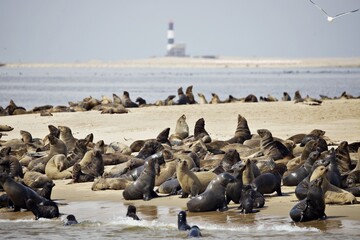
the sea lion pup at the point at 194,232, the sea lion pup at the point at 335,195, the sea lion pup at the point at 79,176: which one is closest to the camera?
the sea lion pup at the point at 194,232

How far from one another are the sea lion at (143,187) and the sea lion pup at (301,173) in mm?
1723

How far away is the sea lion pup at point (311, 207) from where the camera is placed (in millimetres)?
9617

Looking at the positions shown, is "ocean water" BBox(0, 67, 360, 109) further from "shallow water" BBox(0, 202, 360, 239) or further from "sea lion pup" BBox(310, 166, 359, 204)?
"sea lion pup" BBox(310, 166, 359, 204)

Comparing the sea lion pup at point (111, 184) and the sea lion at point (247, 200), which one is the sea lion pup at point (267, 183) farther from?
the sea lion pup at point (111, 184)

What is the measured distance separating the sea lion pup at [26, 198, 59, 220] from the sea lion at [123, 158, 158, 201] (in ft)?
4.04

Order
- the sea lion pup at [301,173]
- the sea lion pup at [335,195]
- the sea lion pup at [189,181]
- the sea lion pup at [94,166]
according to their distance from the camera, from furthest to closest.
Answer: the sea lion pup at [94,166]
the sea lion pup at [301,173]
the sea lion pup at [189,181]
the sea lion pup at [335,195]

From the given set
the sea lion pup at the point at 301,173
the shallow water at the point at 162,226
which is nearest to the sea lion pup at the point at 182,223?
the shallow water at the point at 162,226

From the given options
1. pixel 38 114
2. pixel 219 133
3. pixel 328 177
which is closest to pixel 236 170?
pixel 328 177

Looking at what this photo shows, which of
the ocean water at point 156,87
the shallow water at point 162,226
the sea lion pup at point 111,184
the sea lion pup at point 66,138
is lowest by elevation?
the shallow water at point 162,226

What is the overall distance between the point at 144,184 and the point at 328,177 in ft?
7.79

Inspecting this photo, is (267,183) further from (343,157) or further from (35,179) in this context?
(35,179)

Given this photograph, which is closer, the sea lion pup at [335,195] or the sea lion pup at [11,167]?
the sea lion pup at [335,195]

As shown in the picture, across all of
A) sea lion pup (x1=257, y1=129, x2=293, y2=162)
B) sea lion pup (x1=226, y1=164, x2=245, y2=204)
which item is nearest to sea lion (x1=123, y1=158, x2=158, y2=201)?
sea lion pup (x1=226, y1=164, x2=245, y2=204)

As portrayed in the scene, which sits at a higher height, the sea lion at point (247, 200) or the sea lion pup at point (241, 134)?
the sea lion pup at point (241, 134)
